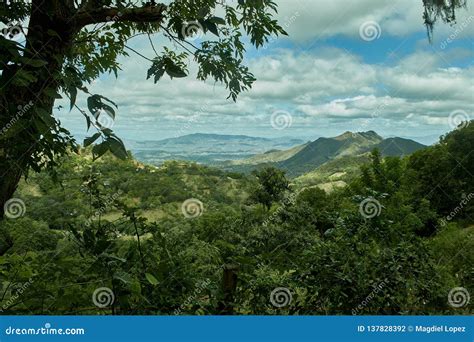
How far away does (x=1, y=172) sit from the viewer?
2027mm

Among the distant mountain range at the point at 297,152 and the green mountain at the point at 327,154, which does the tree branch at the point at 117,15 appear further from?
the green mountain at the point at 327,154

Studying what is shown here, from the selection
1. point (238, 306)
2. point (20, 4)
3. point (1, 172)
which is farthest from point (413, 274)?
point (20, 4)

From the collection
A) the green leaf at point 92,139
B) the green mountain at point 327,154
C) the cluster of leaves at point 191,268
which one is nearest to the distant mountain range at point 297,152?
the green mountain at point 327,154

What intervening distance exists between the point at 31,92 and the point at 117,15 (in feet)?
2.26

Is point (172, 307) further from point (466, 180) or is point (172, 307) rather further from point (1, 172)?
point (466, 180)

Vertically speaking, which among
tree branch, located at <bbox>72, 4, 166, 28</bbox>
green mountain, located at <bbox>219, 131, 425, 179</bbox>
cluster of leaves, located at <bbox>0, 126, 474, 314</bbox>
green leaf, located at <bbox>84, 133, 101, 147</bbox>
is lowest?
cluster of leaves, located at <bbox>0, 126, 474, 314</bbox>

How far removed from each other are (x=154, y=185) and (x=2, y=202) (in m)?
35.1

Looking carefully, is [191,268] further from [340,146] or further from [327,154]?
[340,146]

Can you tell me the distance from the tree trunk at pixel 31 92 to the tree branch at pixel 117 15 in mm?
74

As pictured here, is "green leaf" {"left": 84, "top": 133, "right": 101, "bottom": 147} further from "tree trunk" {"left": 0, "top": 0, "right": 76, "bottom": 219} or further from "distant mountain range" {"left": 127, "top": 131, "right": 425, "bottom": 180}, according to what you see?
"distant mountain range" {"left": 127, "top": 131, "right": 425, "bottom": 180}

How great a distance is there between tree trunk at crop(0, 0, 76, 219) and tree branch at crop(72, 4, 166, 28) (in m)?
0.07

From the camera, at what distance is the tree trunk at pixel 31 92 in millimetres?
1448

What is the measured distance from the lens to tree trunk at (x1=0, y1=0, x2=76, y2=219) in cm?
145

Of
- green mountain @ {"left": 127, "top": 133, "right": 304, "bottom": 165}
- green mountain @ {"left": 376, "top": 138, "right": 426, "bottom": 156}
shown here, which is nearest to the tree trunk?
green mountain @ {"left": 127, "top": 133, "right": 304, "bottom": 165}
